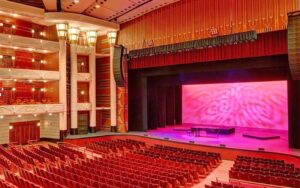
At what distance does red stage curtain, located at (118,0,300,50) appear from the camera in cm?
1184

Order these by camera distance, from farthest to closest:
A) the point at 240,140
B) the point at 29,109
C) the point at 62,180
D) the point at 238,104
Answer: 1. the point at 238,104
2. the point at 29,109
3. the point at 240,140
4. the point at 62,180

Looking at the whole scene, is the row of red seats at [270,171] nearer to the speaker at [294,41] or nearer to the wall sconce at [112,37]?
the speaker at [294,41]

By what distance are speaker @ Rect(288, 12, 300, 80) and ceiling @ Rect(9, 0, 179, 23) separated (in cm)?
631

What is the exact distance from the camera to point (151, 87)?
716 inches

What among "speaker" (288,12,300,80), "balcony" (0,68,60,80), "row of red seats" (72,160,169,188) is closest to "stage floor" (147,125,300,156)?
"speaker" (288,12,300,80)

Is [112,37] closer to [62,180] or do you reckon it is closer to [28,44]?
[28,44]

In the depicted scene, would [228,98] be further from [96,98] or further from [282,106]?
[96,98]

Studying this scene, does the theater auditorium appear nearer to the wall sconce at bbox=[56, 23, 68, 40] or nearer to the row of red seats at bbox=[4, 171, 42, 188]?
the wall sconce at bbox=[56, 23, 68, 40]

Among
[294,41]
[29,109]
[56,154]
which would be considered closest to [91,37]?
[29,109]

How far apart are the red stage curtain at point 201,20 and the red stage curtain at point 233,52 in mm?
515

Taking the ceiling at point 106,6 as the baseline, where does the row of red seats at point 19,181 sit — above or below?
below

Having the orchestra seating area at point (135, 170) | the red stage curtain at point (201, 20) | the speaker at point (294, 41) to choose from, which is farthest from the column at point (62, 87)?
the speaker at point (294, 41)

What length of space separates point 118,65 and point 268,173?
10.2 metres

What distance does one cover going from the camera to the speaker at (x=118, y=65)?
1612cm
